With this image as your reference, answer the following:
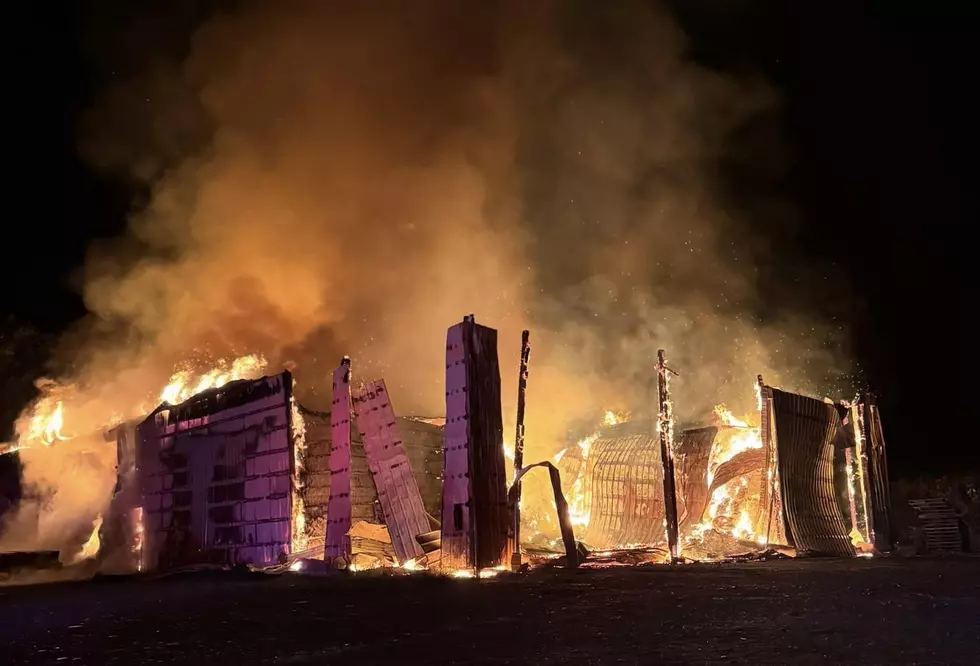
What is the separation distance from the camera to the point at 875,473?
48.3 ft

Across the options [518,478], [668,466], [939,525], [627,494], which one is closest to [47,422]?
[518,478]

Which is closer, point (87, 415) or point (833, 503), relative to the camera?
point (833, 503)

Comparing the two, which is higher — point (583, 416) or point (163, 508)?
point (583, 416)

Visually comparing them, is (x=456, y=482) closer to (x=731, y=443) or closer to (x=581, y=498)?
(x=581, y=498)

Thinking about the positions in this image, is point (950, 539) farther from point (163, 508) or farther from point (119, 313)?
point (119, 313)

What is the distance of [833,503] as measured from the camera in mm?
14055

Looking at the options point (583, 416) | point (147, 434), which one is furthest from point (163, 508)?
point (583, 416)

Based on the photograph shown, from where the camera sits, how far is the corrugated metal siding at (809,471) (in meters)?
12.8

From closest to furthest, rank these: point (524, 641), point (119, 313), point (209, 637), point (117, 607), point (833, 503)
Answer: point (524, 641) < point (209, 637) < point (117, 607) < point (833, 503) < point (119, 313)

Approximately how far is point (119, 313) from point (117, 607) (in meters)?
17.7

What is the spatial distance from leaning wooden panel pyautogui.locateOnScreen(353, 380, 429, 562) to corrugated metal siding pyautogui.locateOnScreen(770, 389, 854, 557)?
21.1ft

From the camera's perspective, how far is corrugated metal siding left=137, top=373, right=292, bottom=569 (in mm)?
12484

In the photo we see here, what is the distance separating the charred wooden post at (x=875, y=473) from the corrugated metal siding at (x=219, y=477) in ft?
37.0

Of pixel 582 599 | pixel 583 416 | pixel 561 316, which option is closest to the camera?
pixel 582 599
